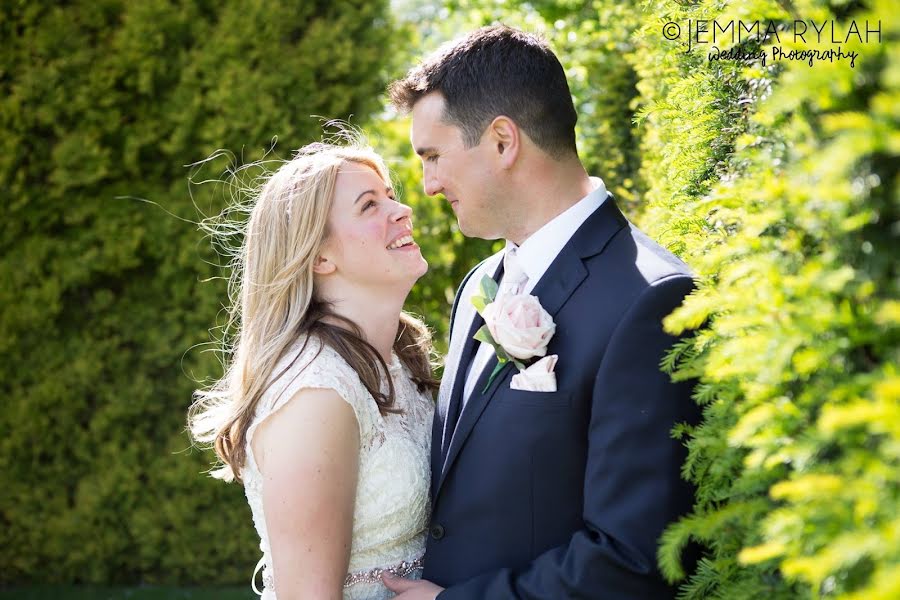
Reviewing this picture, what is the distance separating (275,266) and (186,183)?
273cm

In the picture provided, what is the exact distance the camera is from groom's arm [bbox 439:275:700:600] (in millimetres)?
2266

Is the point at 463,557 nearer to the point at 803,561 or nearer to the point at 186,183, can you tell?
the point at 803,561

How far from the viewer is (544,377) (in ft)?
8.14

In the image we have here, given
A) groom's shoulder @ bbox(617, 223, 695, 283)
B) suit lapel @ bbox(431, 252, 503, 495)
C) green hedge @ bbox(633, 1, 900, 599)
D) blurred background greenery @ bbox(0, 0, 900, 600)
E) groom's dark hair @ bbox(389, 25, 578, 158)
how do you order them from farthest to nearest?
blurred background greenery @ bbox(0, 0, 900, 600) < groom's dark hair @ bbox(389, 25, 578, 158) < suit lapel @ bbox(431, 252, 503, 495) < groom's shoulder @ bbox(617, 223, 695, 283) < green hedge @ bbox(633, 1, 900, 599)

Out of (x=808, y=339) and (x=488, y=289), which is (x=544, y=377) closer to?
(x=488, y=289)

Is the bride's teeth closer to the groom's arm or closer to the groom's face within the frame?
the groom's face

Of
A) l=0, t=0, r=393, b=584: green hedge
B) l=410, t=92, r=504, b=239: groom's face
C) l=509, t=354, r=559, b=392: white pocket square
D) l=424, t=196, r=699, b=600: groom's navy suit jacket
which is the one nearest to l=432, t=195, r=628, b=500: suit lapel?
l=424, t=196, r=699, b=600: groom's navy suit jacket

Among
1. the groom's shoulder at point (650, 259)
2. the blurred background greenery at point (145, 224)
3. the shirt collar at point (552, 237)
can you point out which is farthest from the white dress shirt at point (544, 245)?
the blurred background greenery at point (145, 224)

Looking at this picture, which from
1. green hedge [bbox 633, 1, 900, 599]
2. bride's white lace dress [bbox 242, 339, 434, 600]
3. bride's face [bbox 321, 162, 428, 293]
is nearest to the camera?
green hedge [bbox 633, 1, 900, 599]

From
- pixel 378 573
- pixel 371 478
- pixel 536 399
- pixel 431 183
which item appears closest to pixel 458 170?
pixel 431 183

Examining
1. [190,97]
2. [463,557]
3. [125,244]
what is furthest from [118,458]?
[463,557]

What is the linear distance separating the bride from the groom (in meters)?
0.17

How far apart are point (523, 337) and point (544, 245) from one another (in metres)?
0.47

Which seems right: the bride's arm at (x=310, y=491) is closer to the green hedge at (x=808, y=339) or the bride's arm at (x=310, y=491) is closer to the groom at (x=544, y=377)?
the groom at (x=544, y=377)
